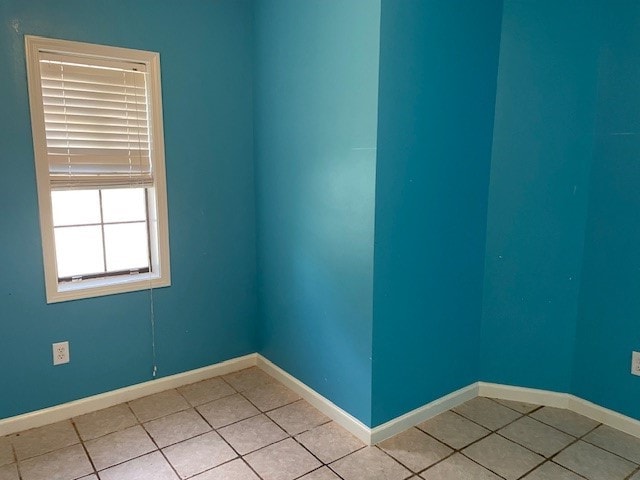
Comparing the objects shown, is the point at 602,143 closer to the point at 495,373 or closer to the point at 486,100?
the point at 486,100

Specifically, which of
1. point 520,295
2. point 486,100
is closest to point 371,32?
point 486,100

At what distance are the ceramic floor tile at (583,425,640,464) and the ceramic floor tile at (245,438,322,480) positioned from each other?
1.40 meters

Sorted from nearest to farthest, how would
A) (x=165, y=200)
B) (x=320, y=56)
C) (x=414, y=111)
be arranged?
Answer: (x=414, y=111)
(x=320, y=56)
(x=165, y=200)

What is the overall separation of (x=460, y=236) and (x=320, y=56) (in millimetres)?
1182

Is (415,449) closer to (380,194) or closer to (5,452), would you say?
(380,194)

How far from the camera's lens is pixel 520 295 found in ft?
8.98

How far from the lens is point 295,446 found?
7.86 ft

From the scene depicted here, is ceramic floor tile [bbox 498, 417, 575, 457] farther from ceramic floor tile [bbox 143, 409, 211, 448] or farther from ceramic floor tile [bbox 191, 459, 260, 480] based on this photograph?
ceramic floor tile [bbox 143, 409, 211, 448]

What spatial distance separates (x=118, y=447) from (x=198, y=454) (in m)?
0.41

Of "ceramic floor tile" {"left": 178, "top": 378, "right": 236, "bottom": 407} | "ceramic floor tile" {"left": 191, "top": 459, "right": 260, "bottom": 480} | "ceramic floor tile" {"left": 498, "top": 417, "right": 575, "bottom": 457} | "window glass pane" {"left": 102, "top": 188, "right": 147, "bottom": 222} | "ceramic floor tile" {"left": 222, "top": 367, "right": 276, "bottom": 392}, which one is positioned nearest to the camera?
"ceramic floor tile" {"left": 191, "top": 459, "right": 260, "bottom": 480}

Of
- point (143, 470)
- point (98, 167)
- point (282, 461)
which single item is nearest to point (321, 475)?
point (282, 461)

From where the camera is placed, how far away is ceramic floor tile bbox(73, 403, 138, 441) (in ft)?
8.21

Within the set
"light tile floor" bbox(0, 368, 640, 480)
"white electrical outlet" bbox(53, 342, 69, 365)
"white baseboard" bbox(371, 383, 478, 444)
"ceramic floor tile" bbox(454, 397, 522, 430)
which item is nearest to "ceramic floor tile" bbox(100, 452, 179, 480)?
"light tile floor" bbox(0, 368, 640, 480)

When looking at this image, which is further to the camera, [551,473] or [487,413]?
[487,413]
